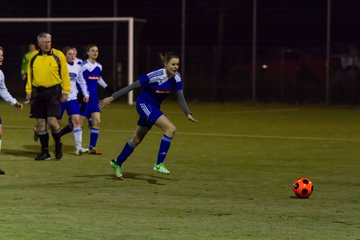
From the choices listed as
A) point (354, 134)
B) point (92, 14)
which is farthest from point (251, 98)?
point (354, 134)

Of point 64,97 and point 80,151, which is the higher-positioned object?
point 64,97

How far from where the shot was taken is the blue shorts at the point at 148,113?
13.7 meters

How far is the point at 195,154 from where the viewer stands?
17547 millimetres

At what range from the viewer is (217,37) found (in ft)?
135

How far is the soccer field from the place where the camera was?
957 centimetres

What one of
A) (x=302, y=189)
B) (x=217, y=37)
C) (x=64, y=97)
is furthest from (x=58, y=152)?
(x=217, y=37)

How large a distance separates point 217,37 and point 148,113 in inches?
1084

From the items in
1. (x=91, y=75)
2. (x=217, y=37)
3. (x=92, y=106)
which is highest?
(x=217, y=37)

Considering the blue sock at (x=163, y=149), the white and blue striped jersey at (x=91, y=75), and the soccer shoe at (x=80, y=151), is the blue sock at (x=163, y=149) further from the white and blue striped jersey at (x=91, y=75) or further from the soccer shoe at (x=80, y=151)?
the white and blue striped jersey at (x=91, y=75)

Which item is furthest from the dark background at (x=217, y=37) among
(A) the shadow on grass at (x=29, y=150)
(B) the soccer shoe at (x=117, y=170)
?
(B) the soccer shoe at (x=117, y=170)

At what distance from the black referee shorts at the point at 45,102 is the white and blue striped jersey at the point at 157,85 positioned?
8.03ft

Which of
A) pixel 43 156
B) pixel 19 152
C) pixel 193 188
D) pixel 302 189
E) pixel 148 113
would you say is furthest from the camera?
pixel 19 152

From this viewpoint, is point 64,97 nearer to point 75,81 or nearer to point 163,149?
point 75,81

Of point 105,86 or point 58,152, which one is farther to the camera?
point 105,86
